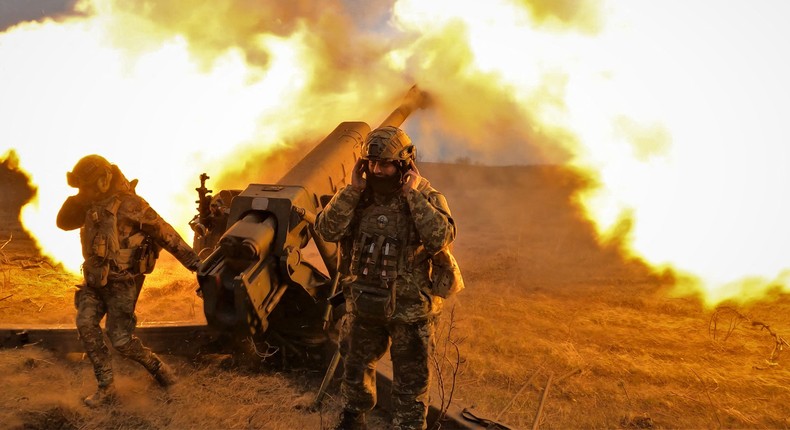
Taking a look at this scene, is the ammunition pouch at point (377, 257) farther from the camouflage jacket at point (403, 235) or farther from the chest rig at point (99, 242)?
the chest rig at point (99, 242)

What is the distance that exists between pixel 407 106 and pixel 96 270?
5.21m

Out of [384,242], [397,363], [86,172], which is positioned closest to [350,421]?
[397,363]

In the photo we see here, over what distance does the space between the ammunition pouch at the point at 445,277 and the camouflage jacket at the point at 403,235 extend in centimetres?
6

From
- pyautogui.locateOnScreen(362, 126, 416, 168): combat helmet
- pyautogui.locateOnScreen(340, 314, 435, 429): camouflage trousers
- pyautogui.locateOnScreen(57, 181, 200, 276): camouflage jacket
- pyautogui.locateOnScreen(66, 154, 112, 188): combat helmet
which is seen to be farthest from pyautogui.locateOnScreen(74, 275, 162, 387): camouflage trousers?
→ pyautogui.locateOnScreen(362, 126, 416, 168): combat helmet

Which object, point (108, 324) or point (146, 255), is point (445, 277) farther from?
point (108, 324)

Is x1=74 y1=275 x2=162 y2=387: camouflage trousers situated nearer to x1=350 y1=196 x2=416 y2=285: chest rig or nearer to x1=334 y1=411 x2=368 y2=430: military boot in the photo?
x1=334 y1=411 x2=368 y2=430: military boot

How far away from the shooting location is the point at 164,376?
16.4 feet

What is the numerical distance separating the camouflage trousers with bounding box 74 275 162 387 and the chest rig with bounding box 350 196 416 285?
249 cm

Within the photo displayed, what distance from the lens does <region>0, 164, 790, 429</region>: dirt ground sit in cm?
453

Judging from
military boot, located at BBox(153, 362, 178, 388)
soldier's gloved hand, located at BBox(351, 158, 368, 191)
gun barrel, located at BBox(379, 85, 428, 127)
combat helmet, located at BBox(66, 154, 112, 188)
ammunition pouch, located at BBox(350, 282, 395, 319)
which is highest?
gun barrel, located at BBox(379, 85, 428, 127)

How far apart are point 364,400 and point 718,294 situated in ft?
19.7

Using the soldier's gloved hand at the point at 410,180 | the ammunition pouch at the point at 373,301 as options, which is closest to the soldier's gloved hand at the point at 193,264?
the ammunition pouch at the point at 373,301

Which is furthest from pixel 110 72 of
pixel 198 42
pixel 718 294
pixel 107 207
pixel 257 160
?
pixel 718 294

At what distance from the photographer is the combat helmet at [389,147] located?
3.60 m
